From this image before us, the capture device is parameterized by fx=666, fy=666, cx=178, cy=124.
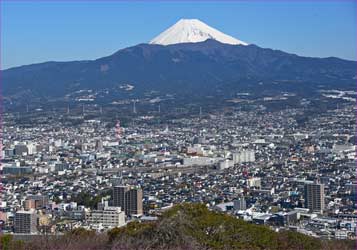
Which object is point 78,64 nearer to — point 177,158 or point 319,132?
point 319,132

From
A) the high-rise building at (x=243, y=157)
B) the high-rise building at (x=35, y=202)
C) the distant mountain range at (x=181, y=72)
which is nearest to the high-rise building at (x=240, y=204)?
the high-rise building at (x=35, y=202)

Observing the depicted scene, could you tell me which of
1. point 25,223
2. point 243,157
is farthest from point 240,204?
point 243,157

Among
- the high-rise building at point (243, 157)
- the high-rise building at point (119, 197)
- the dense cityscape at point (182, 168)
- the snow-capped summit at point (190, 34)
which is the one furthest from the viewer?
the snow-capped summit at point (190, 34)

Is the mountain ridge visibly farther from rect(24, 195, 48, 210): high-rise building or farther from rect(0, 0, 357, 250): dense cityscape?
rect(24, 195, 48, 210): high-rise building

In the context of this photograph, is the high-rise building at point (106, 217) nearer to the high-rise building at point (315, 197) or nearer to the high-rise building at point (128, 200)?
the high-rise building at point (128, 200)

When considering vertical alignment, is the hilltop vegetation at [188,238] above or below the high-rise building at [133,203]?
above

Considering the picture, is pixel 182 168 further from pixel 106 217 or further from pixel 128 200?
pixel 106 217

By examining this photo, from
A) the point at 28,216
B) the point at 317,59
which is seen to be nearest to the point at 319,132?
the point at 28,216
